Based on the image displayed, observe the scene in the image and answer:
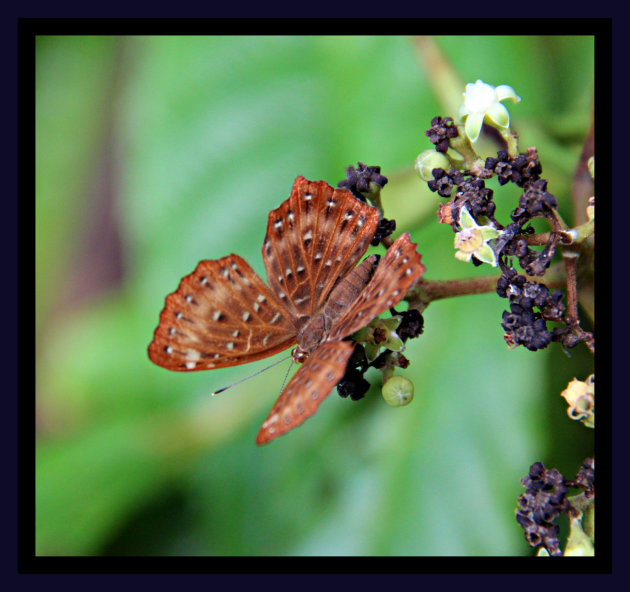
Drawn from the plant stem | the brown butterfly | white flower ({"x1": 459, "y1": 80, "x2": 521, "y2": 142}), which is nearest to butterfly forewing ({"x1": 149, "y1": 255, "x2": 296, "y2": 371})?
the brown butterfly

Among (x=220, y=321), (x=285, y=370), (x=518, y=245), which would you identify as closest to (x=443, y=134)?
(x=518, y=245)

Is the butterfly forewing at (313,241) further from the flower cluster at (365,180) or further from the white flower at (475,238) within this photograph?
the white flower at (475,238)

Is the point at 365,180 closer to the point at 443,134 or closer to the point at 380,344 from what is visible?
the point at 443,134

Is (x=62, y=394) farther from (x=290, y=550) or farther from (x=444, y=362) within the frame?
(x=444, y=362)

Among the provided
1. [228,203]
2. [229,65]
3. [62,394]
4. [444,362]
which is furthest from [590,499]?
[62,394]

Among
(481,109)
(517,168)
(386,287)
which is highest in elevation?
(481,109)

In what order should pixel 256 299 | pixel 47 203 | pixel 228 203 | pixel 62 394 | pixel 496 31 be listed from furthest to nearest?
pixel 47 203 → pixel 62 394 → pixel 228 203 → pixel 496 31 → pixel 256 299

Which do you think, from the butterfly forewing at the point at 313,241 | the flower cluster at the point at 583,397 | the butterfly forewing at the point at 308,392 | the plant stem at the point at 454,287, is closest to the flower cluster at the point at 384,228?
the butterfly forewing at the point at 313,241
